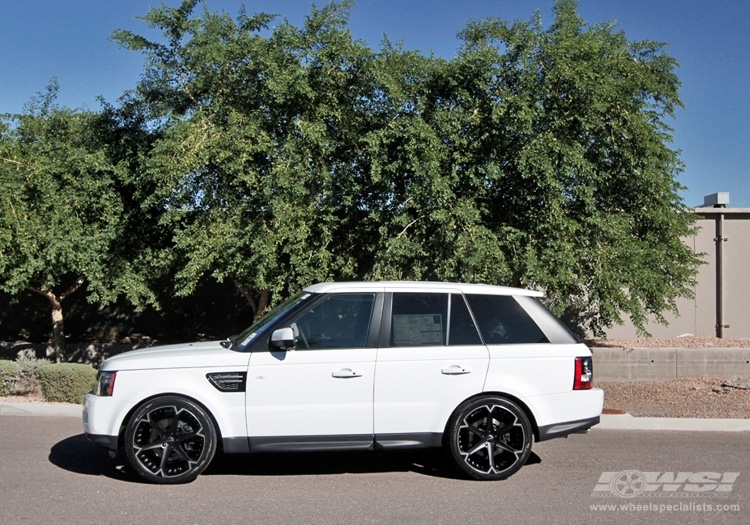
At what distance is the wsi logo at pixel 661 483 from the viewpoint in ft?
20.9

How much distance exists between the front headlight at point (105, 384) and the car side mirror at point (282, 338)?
1.44 meters

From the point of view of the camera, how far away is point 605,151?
1094 cm

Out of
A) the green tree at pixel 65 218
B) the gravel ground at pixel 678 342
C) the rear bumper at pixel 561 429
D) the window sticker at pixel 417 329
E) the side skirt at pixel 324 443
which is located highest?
the green tree at pixel 65 218

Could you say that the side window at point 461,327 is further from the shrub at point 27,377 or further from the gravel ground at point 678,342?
the gravel ground at point 678,342

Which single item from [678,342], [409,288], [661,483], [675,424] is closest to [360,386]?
[409,288]

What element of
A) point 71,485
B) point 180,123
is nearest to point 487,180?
point 180,123

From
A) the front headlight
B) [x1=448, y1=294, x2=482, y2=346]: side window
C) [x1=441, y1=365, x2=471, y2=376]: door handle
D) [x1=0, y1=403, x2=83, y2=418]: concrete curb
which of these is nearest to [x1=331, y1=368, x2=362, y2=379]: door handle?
[x1=441, y1=365, x2=471, y2=376]: door handle

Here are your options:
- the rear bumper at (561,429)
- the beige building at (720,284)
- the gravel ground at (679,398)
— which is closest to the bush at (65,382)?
the rear bumper at (561,429)

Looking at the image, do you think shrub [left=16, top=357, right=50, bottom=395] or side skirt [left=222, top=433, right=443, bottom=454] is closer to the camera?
side skirt [left=222, top=433, right=443, bottom=454]

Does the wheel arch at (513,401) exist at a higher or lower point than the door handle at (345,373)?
lower

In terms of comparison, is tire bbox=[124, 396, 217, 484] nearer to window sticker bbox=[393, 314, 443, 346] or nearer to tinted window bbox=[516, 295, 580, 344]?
window sticker bbox=[393, 314, 443, 346]

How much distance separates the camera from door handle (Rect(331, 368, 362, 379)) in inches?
252

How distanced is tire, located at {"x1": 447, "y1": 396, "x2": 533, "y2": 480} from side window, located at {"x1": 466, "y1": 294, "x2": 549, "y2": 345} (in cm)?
58

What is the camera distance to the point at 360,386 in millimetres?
6434
